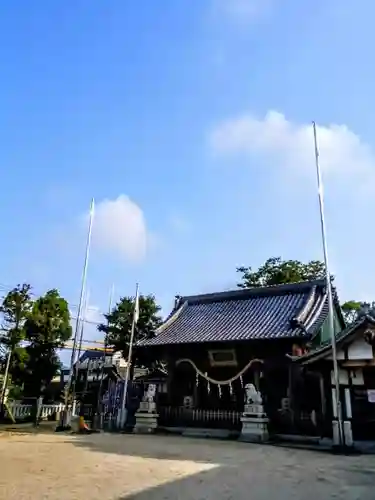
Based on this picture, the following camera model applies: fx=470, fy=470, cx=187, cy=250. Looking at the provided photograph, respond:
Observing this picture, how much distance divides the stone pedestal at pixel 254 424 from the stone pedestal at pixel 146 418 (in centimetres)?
550

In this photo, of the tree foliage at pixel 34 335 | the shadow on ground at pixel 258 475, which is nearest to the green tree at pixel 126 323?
the tree foliage at pixel 34 335

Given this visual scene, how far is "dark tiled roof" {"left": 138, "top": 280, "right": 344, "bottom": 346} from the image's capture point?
81.9 feet

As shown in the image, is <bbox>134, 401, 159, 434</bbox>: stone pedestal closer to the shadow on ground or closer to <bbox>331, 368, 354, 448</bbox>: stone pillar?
the shadow on ground

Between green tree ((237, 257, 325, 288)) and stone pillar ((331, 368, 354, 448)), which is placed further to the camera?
green tree ((237, 257, 325, 288))

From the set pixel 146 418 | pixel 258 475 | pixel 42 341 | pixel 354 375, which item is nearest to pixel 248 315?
pixel 146 418

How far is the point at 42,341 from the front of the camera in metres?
33.3

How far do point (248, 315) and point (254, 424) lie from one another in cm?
813

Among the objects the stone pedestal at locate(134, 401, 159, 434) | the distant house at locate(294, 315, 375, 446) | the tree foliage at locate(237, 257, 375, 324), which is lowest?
the stone pedestal at locate(134, 401, 159, 434)

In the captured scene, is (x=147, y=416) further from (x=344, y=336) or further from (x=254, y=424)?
(x=344, y=336)

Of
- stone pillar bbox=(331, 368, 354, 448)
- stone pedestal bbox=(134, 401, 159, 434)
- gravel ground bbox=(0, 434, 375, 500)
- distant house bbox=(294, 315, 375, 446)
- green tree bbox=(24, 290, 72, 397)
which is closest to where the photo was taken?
gravel ground bbox=(0, 434, 375, 500)

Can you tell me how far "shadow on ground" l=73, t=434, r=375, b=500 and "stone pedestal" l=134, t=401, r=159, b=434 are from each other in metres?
8.83

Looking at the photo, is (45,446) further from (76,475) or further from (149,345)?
(149,345)

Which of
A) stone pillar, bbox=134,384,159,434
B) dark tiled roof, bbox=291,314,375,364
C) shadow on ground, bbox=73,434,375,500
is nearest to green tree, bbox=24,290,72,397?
stone pillar, bbox=134,384,159,434

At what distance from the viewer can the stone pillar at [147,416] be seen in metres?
24.5
